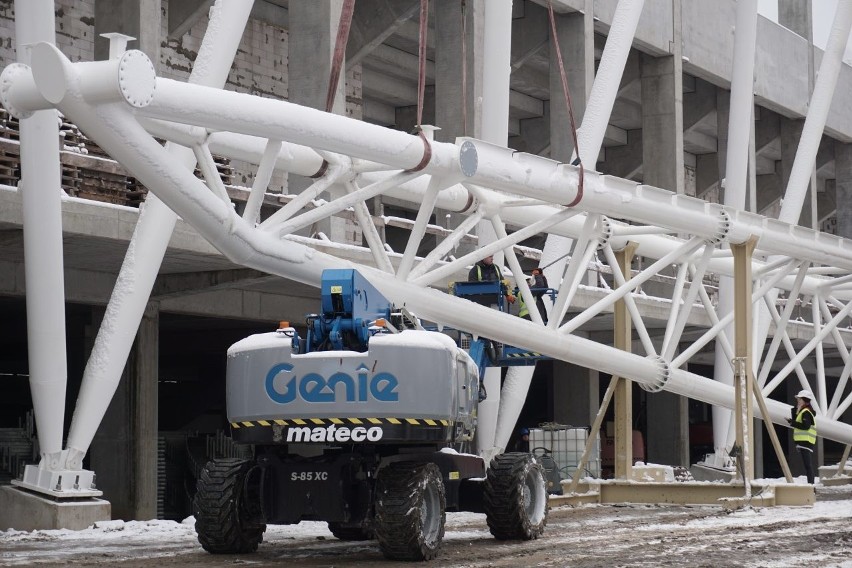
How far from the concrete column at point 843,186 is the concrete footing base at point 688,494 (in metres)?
31.2

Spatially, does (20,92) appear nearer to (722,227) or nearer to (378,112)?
(722,227)

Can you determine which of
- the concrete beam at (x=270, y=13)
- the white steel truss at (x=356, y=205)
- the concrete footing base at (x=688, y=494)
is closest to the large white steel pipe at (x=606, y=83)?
the white steel truss at (x=356, y=205)

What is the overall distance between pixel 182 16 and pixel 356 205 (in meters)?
15.9

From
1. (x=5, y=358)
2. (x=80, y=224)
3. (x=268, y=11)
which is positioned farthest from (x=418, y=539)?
(x=5, y=358)

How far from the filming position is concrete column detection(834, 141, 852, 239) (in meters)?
49.2

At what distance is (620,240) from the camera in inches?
811

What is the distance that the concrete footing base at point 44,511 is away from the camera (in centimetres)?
1609

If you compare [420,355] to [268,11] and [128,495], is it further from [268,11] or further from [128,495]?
[268,11]

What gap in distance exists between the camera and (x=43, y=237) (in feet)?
52.3

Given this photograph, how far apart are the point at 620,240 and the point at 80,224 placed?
25.8 ft

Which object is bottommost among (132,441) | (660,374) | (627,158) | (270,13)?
(132,441)

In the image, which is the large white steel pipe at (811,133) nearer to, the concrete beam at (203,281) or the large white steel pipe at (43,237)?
the concrete beam at (203,281)

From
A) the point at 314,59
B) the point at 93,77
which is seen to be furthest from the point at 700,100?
the point at 93,77

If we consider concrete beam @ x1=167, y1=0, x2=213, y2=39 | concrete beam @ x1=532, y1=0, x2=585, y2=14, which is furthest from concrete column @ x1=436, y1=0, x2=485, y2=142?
concrete beam @ x1=167, y1=0, x2=213, y2=39
